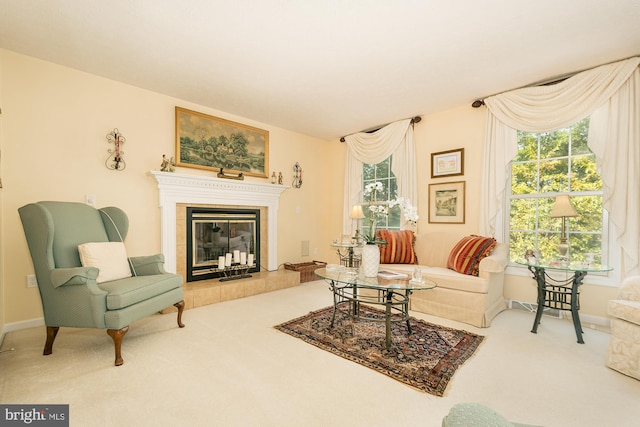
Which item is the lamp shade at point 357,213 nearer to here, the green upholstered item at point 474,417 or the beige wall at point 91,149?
the beige wall at point 91,149

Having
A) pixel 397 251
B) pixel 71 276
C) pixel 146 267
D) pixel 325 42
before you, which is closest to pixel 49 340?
pixel 71 276

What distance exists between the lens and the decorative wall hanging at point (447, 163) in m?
3.98

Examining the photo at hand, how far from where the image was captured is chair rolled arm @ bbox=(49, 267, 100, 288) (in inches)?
82.0

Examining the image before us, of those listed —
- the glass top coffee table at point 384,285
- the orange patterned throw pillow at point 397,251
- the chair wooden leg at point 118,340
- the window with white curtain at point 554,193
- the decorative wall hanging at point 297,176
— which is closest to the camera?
the chair wooden leg at point 118,340

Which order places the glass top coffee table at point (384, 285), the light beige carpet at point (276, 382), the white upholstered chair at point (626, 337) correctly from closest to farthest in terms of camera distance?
the light beige carpet at point (276, 382)
the white upholstered chair at point (626, 337)
the glass top coffee table at point (384, 285)

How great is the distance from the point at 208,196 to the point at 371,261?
254 cm

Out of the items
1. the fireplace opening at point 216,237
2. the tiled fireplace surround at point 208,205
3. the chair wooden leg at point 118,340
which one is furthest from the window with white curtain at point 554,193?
the chair wooden leg at point 118,340

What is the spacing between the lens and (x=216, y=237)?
416 centimetres

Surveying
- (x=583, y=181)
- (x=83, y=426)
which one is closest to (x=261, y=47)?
(x=83, y=426)

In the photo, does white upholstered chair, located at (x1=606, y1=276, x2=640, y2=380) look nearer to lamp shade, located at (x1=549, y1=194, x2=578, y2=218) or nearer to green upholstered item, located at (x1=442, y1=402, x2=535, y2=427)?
lamp shade, located at (x1=549, y1=194, x2=578, y2=218)

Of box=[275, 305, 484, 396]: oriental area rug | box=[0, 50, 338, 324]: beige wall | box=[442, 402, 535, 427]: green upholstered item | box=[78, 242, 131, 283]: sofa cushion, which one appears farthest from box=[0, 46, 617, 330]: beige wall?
box=[442, 402, 535, 427]: green upholstered item

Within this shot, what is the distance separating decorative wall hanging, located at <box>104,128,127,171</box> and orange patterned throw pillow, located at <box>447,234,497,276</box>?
4.11 m

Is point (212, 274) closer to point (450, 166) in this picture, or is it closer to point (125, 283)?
point (125, 283)

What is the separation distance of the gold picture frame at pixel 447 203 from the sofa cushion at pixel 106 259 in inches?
154
